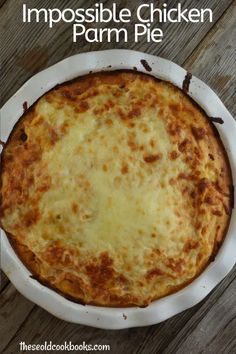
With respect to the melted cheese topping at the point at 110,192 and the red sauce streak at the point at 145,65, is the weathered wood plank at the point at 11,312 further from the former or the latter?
the red sauce streak at the point at 145,65

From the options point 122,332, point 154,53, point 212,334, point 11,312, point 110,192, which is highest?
point 154,53

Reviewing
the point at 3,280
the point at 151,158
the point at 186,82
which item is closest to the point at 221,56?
the point at 186,82

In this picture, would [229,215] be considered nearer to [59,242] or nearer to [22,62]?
[59,242]

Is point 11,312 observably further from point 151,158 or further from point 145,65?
point 145,65

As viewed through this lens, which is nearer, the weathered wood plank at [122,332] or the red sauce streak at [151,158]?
the red sauce streak at [151,158]

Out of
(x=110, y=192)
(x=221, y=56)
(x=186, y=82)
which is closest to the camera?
(x=110, y=192)

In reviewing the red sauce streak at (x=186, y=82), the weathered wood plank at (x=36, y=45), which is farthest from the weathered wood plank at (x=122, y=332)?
the weathered wood plank at (x=36, y=45)

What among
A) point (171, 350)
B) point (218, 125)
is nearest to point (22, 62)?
point (218, 125)
